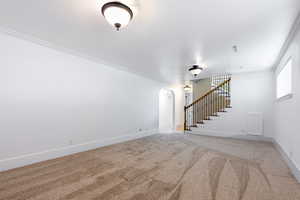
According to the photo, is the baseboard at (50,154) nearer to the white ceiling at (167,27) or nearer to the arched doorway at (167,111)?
the white ceiling at (167,27)

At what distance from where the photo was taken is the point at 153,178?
2.25 metres

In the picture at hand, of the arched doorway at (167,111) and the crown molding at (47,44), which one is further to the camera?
the arched doorway at (167,111)

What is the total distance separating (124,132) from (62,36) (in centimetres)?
346

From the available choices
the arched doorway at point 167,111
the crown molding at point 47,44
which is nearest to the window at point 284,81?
the arched doorway at point 167,111

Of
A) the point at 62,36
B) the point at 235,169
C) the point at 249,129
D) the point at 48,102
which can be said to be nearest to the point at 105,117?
the point at 48,102

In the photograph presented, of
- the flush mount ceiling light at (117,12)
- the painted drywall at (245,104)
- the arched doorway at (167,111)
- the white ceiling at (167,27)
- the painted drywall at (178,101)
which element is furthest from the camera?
the painted drywall at (178,101)

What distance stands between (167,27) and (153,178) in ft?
8.64

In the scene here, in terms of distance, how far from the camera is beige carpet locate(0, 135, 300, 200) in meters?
1.83

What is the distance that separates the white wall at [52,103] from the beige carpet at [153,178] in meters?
0.43

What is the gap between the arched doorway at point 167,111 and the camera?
764 centimetres

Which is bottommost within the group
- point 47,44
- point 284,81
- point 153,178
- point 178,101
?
point 153,178

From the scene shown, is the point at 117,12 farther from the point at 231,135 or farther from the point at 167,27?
the point at 231,135

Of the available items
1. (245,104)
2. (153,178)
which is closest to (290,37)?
(245,104)

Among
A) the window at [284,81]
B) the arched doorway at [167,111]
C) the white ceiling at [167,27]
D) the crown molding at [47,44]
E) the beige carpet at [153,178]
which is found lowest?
the beige carpet at [153,178]
